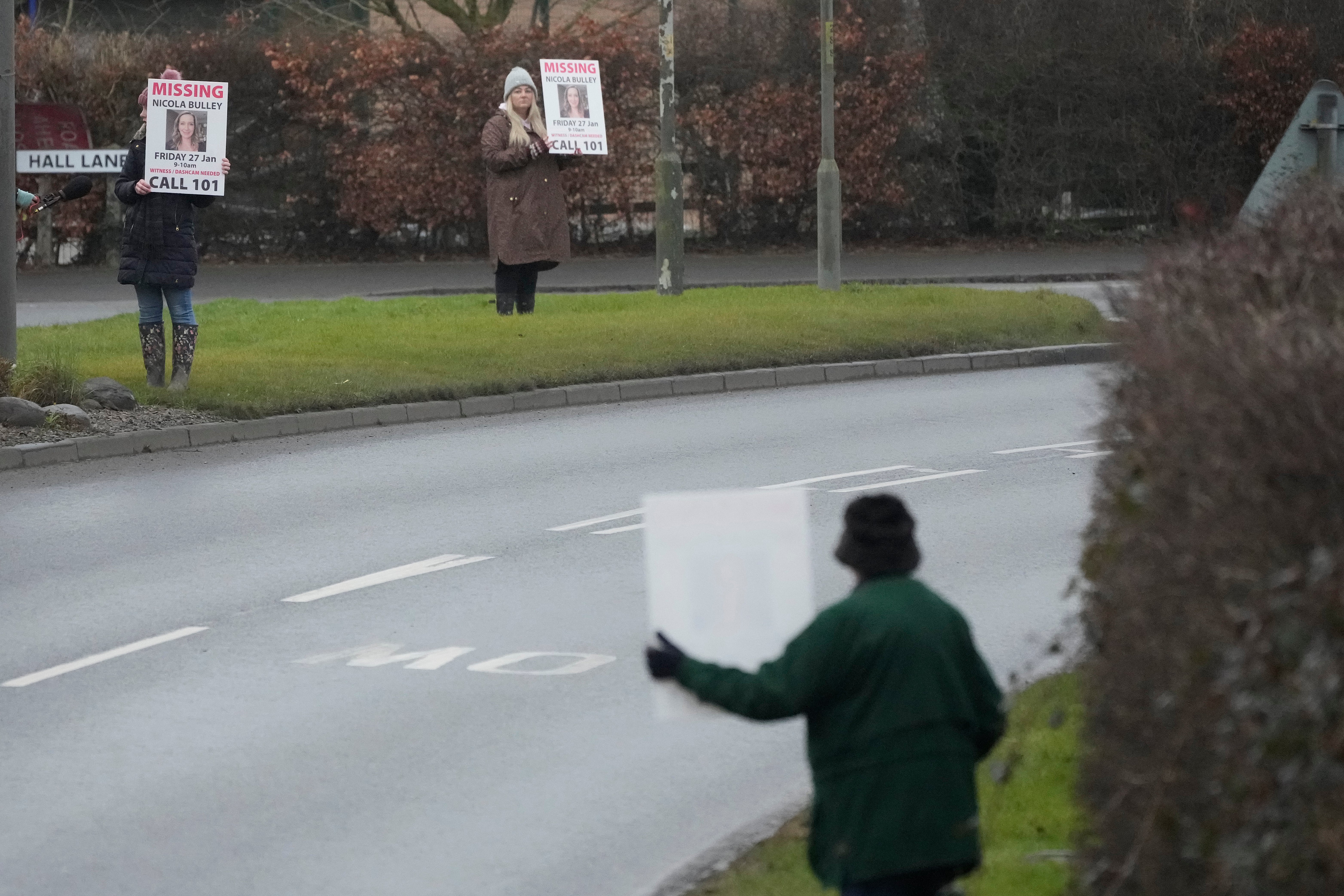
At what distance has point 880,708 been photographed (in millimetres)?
4234

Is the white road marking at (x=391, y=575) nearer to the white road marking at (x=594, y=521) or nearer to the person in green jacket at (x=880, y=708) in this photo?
the white road marking at (x=594, y=521)

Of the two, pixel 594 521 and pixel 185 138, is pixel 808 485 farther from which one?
pixel 185 138

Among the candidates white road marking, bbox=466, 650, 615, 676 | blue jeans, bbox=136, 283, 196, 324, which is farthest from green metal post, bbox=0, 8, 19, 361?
white road marking, bbox=466, 650, 615, 676

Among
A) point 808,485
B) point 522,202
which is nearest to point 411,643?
point 808,485

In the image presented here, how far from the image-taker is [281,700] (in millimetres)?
7965

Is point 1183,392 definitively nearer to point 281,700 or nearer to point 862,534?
point 862,534

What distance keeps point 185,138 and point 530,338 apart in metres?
4.45

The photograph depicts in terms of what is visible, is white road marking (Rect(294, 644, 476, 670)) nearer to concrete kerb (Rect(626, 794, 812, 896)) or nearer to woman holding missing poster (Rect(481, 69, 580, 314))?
concrete kerb (Rect(626, 794, 812, 896))

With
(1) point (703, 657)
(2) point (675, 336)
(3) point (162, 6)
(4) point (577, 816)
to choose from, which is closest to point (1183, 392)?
Answer: (1) point (703, 657)

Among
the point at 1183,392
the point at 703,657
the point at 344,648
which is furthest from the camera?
the point at 344,648

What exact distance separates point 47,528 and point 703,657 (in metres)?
7.77

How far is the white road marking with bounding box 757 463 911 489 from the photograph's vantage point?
12.5m

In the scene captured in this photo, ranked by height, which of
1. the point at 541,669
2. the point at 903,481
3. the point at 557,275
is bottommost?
the point at 541,669

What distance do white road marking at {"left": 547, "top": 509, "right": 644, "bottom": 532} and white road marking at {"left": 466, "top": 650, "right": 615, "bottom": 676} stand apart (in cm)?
259
